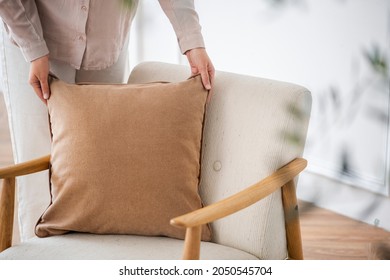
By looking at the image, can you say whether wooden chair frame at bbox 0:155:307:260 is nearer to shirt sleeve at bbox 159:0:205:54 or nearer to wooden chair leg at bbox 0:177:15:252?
wooden chair leg at bbox 0:177:15:252

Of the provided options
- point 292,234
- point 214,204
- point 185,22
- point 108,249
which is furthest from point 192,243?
point 185,22

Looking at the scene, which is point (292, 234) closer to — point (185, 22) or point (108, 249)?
point (108, 249)

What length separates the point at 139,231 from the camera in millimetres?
1276

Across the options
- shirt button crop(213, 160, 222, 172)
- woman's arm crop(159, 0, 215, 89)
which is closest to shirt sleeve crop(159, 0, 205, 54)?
woman's arm crop(159, 0, 215, 89)

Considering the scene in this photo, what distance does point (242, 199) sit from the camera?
3.71ft

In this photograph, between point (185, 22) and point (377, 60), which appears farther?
point (185, 22)

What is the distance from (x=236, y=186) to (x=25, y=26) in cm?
63

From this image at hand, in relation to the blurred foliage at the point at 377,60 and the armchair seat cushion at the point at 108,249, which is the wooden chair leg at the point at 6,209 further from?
the blurred foliage at the point at 377,60

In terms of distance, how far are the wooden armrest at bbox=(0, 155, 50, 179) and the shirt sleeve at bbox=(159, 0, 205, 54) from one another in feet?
1.47

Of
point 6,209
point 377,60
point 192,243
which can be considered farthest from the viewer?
point 6,209

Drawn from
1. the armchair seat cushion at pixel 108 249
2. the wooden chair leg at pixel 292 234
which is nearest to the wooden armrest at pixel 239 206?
the wooden chair leg at pixel 292 234

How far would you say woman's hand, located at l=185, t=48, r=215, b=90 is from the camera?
134 centimetres
